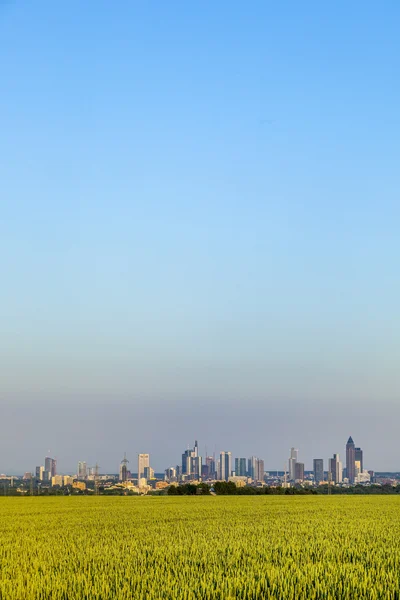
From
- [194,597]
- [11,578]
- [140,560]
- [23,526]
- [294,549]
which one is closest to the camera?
[194,597]

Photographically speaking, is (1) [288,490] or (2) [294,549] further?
(1) [288,490]

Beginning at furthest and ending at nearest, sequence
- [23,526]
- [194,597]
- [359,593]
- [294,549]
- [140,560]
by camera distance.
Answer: [23,526]
[294,549]
[140,560]
[359,593]
[194,597]

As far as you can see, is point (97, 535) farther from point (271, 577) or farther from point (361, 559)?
point (271, 577)

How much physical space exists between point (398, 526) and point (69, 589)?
61.2 feet

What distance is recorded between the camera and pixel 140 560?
15.7 meters

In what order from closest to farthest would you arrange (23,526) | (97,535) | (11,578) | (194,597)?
1. (194,597)
2. (11,578)
3. (97,535)
4. (23,526)

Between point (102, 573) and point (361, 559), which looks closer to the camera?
point (102, 573)

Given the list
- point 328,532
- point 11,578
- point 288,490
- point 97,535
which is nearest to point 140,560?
point 11,578

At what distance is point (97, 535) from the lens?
22672mm

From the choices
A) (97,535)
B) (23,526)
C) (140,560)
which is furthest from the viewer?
(23,526)

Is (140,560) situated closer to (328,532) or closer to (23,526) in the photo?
(328,532)

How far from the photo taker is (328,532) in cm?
2370

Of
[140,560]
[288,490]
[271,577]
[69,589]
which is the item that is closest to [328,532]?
[140,560]

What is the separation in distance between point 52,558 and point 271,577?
18.8ft
